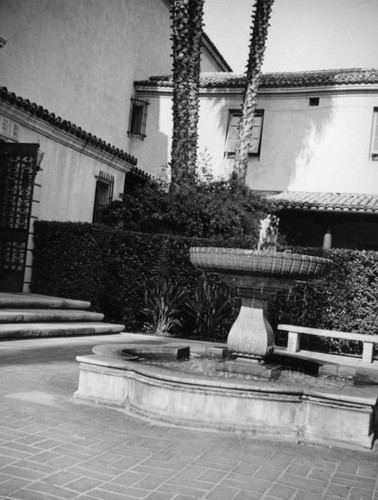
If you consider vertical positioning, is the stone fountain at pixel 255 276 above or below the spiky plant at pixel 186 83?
below

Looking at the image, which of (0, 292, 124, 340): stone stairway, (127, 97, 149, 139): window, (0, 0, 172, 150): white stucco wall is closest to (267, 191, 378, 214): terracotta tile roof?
(127, 97, 149, 139): window

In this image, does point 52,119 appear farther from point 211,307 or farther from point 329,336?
point 329,336

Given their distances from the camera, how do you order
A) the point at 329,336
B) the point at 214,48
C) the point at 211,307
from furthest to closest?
the point at 214,48
the point at 211,307
the point at 329,336

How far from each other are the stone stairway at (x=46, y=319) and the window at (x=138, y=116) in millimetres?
11694

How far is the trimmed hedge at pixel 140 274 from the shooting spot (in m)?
10.6

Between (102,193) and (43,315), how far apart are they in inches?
271

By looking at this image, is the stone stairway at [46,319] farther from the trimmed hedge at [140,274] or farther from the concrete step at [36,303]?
the trimmed hedge at [140,274]

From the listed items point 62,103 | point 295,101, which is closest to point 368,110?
point 295,101

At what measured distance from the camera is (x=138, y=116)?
847 inches

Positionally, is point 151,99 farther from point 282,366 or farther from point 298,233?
point 282,366

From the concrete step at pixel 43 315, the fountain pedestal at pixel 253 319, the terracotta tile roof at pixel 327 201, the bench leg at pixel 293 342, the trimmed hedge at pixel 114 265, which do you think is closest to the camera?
the fountain pedestal at pixel 253 319

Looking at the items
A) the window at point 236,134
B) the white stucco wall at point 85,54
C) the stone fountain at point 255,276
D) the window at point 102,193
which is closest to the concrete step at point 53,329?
the stone fountain at point 255,276

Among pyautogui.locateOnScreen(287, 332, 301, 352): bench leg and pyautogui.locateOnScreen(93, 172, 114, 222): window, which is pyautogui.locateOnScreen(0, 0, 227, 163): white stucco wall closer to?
pyautogui.locateOnScreen(93, 172, 114, 222): window

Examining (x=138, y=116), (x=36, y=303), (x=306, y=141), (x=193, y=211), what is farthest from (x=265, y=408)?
(x=138, y=116)
